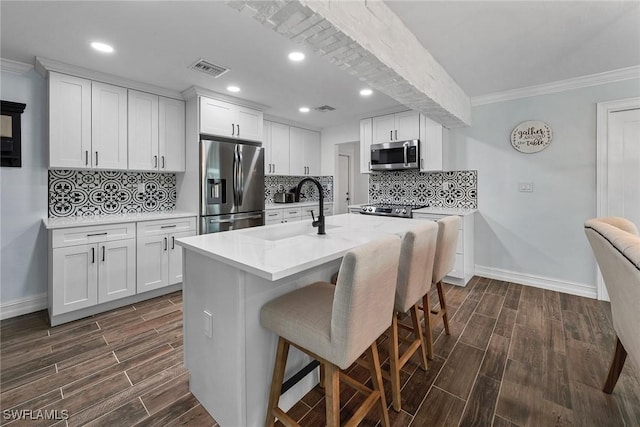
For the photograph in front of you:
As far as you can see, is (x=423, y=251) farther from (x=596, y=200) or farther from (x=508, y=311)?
(x=596, y=200)

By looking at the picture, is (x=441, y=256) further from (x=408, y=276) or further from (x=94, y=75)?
(x=94, y=75)

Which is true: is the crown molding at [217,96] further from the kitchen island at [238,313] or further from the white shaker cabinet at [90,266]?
the kitchen island at [238,313]

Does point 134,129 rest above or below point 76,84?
below

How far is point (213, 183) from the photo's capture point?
3410 millimetres

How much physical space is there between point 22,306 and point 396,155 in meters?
4.59

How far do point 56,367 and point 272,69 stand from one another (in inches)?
117

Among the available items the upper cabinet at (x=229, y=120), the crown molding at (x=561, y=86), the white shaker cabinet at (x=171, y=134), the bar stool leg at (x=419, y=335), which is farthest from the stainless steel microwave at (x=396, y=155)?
the white shaker cabinet at (x=171, y=134)

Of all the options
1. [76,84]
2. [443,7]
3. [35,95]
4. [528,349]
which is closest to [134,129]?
[76,84]

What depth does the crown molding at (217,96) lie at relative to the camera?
3.28 metres

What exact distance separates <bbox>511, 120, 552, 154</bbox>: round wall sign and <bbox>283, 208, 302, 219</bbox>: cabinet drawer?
3.19 m

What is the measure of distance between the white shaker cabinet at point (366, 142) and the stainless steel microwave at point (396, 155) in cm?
16

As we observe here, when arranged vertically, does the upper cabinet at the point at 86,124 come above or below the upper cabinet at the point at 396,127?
below

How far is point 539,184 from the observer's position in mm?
3350

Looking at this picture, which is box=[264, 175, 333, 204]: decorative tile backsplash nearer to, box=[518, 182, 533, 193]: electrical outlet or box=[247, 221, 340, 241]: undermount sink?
box=[247, 221, 340, 241]: undermount sink
